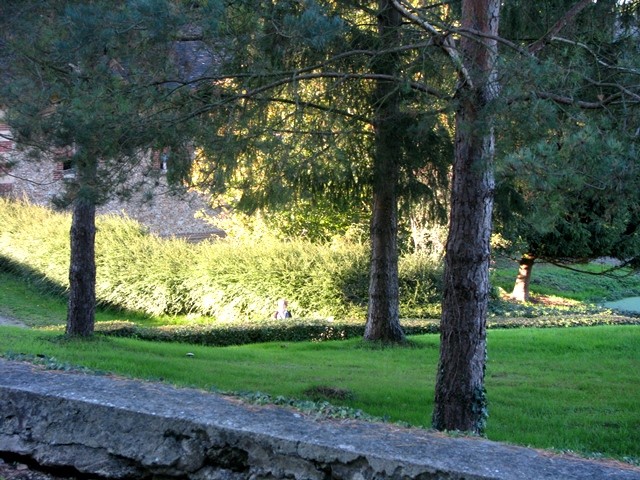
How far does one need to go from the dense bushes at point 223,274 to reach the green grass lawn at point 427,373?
15.8 ft

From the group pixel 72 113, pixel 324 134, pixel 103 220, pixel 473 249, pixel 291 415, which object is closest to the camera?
pixel 291 415

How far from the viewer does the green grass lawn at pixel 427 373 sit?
8.82 m

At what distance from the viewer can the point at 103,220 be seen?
1061 inches

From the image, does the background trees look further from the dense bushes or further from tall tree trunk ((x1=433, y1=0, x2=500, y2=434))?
the dense bushes

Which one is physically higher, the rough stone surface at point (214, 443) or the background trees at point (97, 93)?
the background trees at point (97, 93)

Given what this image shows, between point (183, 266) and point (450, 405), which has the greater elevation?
point (183, 266)

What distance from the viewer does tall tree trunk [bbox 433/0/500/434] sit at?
23.9ft

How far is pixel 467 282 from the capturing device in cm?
727

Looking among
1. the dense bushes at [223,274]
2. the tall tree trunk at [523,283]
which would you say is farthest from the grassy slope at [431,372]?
the tall tree trunk at [523,283]

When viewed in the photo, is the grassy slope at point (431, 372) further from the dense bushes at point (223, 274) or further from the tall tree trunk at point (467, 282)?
the dense bushes at point (223, 274)

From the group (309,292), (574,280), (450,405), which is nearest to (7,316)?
(309,292)

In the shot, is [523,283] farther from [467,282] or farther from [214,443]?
[214,443]

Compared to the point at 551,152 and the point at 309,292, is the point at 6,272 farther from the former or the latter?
the point at 551,152

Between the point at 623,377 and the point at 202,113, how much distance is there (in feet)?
26.0
